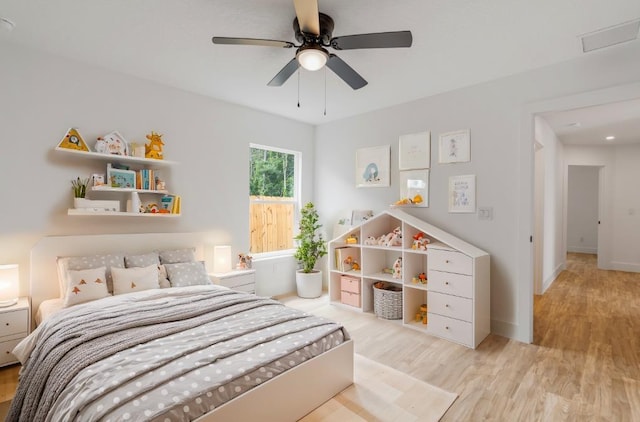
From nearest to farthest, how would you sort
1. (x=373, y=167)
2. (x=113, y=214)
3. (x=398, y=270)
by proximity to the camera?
(x=113, y=214), (x=398, y=270), (x=373, y=167)

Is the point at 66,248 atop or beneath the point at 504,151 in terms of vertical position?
beneath

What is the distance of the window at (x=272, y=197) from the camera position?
14.6 ft

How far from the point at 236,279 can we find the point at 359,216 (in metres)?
1.83

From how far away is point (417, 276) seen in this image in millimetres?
A: 3689

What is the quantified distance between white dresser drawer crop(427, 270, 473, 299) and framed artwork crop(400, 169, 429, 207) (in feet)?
2.97

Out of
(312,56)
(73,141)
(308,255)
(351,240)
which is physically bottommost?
(308,255)

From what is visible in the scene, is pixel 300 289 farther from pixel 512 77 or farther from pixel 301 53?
pixel 512 77

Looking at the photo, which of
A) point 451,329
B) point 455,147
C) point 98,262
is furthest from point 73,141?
point 451,329

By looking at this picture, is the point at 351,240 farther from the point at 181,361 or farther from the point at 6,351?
the point at 6,351

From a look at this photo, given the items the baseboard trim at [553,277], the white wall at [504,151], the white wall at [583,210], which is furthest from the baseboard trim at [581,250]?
the white wall at [504,151]

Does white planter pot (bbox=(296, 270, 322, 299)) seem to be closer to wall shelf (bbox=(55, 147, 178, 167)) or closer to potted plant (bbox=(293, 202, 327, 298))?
potted plant (bbox=(293, 202, 327, 298))

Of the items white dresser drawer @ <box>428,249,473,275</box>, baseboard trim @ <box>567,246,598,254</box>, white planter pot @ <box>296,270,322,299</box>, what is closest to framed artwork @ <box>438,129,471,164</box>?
white dresser drawer @ <box>428,249,473,275</box>

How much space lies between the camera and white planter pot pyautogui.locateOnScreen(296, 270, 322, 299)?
4500 millimetres

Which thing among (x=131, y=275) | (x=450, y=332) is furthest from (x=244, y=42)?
(x=450, y=332)
